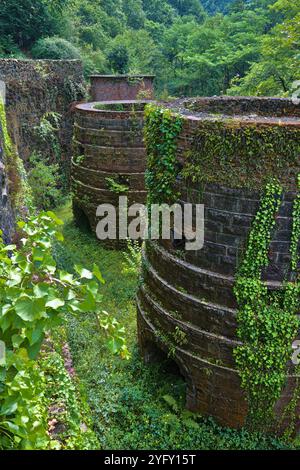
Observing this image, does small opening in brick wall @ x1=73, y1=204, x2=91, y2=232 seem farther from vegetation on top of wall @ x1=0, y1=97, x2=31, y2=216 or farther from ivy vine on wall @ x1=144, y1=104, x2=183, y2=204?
ivy vine on wall @ x1=144, y1=104, x2=183, y2=204

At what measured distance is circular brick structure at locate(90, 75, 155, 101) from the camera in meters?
21.5

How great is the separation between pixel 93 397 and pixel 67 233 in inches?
313

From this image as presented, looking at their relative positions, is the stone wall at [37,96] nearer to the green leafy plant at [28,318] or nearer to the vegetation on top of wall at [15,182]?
the vegetation on top of wall at [15,182]

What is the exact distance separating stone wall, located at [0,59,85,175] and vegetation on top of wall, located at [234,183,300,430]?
9978mm

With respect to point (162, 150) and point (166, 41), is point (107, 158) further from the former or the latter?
point (166, 41)

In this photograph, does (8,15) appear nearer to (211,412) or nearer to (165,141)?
(165,141)

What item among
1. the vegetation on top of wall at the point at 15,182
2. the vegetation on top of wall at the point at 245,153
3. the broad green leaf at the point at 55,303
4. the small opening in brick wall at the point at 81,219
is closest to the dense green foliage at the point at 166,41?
the small opening in brick wall at the point at 81,219

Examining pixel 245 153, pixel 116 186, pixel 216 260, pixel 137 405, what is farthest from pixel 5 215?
pixel 116 186

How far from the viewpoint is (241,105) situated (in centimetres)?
884

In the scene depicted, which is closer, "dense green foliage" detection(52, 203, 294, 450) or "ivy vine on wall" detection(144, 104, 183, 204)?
"ivy vine on wall" detection(144, 104, 183, 204)

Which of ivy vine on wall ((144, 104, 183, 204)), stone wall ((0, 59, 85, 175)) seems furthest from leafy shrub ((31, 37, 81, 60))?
ivy vine on wall ((144, 104, 183, 204))

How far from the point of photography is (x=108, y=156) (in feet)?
41.3

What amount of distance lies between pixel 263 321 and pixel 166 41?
38.4m

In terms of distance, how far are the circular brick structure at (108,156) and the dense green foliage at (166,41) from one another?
4.68 metres
